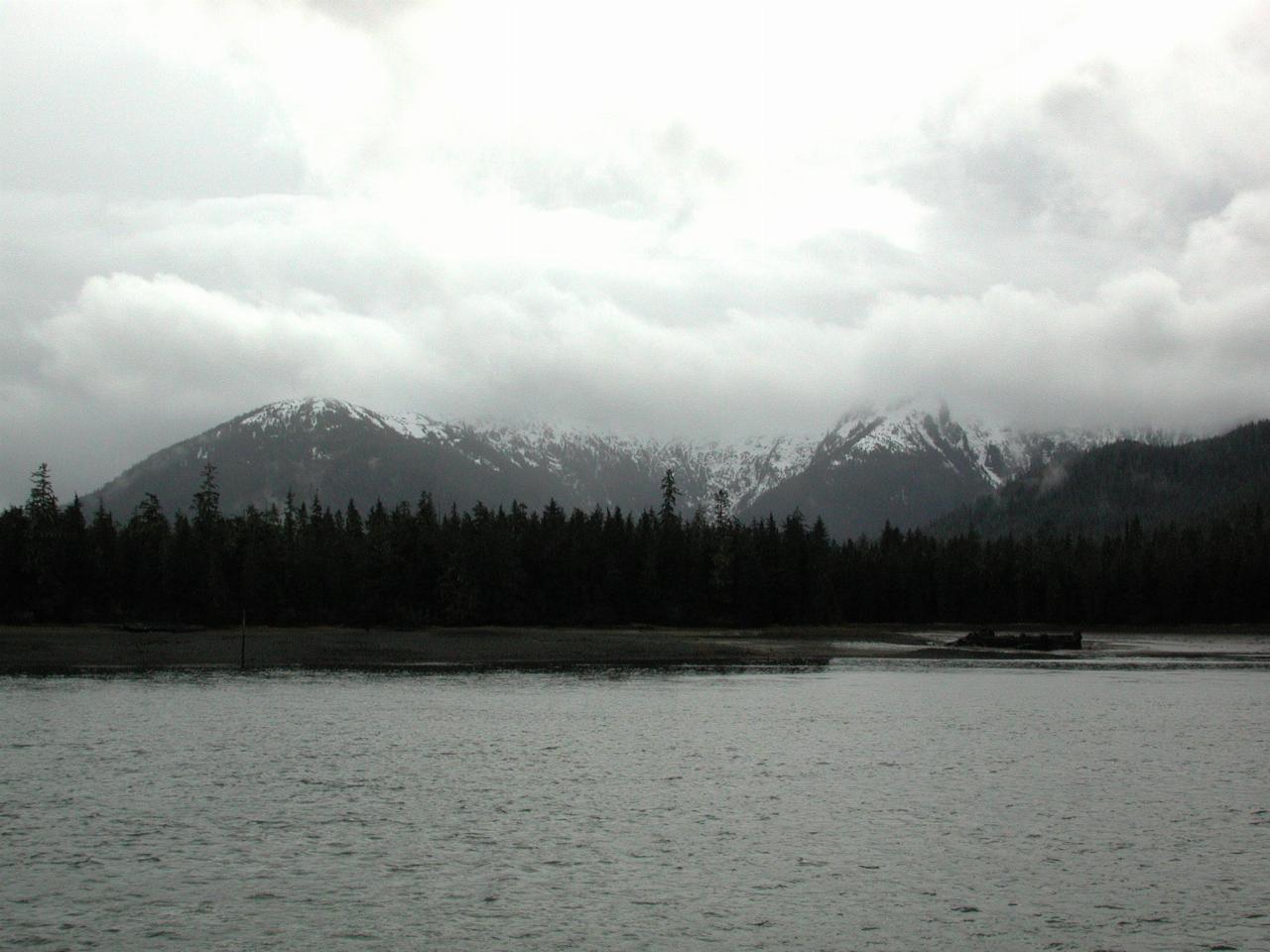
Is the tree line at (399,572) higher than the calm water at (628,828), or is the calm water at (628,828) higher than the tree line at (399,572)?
the tree line at (399,572)

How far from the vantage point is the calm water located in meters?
26.7

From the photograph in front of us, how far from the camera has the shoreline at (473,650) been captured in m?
108

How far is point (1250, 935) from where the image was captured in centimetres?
2595

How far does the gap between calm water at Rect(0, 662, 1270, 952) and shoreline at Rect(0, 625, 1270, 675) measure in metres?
39.2

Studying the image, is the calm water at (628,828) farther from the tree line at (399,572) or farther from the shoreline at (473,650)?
the tree line at (399,572)

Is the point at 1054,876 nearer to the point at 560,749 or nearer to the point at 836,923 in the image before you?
the point at 836,923

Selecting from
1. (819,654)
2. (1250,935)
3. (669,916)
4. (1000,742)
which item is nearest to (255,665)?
(819,654)

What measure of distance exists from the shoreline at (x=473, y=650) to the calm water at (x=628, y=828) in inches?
1544

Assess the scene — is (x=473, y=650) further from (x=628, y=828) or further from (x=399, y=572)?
(x=628, y=828)

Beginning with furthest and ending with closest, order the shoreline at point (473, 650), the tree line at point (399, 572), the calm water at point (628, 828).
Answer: the tree line at point (399, 572)
the shoreline at point (473, 650)
the calm water at point (628, 828)

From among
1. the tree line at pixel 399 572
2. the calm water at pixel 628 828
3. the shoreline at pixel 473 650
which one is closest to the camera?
the calm water at pixel 628 828

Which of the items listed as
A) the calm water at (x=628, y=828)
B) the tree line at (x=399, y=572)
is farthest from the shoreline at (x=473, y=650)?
the calm water at (x=628, y=828)

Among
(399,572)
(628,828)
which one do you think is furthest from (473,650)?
(628,828)

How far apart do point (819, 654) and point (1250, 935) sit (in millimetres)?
104315
